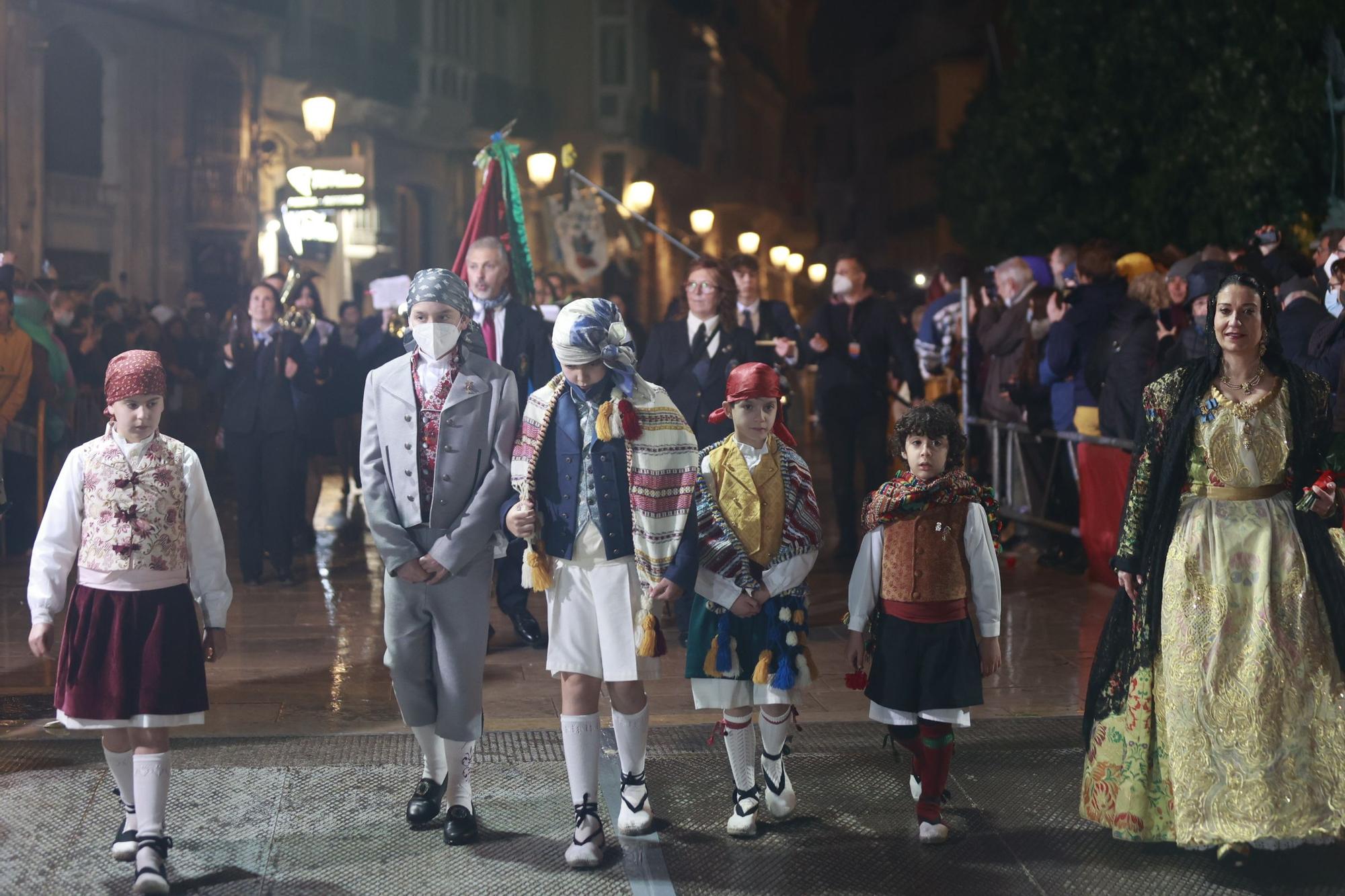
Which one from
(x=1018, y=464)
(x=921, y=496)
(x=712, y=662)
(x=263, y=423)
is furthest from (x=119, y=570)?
(x=1018, y=464)

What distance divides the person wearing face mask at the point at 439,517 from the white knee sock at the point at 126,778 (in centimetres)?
87

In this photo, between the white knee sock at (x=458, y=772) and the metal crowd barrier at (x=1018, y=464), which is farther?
the metal crowd barrier at (x=1018, y=464)

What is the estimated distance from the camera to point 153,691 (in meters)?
4.97

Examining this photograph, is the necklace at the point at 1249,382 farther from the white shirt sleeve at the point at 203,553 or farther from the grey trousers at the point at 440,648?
the white shirt sleeve at the point at 203,553

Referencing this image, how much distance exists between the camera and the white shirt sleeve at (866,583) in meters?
5.50

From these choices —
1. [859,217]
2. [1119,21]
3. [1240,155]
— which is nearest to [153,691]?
[1240,155]

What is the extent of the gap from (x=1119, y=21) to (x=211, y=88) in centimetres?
1359

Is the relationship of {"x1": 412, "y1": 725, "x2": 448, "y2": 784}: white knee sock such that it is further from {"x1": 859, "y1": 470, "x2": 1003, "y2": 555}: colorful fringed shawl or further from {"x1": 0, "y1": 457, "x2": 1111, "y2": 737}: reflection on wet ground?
{"x1": 859, "y1": 470, "x2": 1003, "y2": 555}: colorful fringed shawl

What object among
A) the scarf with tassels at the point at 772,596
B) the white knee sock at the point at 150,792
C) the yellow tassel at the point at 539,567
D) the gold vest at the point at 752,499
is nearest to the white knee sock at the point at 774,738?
the scarf with tassels at the point at 772,596

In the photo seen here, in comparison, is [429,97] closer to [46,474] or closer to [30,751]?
[46,474]

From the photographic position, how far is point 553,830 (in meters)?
5.48

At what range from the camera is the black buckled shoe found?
4809 mm

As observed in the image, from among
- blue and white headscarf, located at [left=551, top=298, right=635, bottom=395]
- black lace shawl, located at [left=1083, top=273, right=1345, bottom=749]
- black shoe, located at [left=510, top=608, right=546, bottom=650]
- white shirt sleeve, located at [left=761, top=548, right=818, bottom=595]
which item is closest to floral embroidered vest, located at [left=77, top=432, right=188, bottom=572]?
blue and white headscarf, located at [left=551, top=298, right=635, bottom=395]

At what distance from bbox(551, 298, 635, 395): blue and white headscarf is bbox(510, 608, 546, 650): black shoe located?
3384mm
